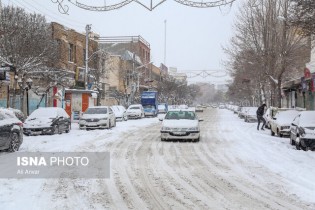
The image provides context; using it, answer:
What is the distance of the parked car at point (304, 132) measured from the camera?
1570 cm

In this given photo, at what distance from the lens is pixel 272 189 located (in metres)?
8.62

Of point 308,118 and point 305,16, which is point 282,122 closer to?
point 308,118

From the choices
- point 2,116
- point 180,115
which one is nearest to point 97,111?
point 180,115

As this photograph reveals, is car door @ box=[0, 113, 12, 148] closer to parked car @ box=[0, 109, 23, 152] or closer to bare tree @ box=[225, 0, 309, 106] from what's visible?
parked car @ box=[0, 109, 23, 152]

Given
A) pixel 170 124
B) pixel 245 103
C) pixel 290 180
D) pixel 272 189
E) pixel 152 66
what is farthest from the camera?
pixel 245 103

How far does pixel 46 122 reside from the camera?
72.5 feet

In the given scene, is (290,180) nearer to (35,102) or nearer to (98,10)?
(98,10)

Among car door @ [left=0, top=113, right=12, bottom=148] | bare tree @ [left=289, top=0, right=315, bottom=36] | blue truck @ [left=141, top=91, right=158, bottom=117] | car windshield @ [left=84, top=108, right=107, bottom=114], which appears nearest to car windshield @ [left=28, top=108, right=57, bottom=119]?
car windshield @ [left=84, top=108, right=107, bottom=114]

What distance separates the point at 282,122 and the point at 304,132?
6.89 metres

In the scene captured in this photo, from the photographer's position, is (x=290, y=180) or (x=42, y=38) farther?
(x=42, y=38)

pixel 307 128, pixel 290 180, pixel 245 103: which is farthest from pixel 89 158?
pixel 245 103

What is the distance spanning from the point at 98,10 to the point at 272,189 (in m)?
7.36

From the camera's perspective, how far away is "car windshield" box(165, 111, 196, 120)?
20.5 meters


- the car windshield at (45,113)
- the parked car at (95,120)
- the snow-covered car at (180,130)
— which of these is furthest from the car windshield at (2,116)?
the parked car at (95,120)
